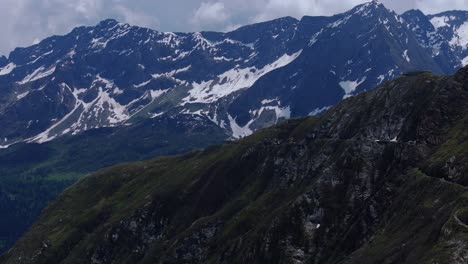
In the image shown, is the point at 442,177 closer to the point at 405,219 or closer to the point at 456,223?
the point at 405,219

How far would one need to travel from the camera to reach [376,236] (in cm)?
19312

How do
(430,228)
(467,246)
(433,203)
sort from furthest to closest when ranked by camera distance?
(433,203) < (430,228) < (467,246)

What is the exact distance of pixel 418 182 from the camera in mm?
199875

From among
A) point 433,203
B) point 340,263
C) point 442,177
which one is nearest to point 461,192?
point 433,203

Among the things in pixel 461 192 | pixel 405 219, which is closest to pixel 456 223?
pixel 461 192

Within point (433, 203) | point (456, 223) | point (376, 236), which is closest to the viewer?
point (456, 223)

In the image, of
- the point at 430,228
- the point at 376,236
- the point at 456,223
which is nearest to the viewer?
the point at 456,223

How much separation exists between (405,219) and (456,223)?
36430 millimetres

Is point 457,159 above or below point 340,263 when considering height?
above

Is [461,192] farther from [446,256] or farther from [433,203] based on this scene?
[446,256]

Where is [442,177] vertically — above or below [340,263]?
above

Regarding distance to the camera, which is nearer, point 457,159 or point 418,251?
point 418,251

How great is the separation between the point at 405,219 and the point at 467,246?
46391 millimetres

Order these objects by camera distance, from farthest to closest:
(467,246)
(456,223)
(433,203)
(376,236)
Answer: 1. (376,236)
2. (433,203)
3. (456,223)
4. (467,246)
